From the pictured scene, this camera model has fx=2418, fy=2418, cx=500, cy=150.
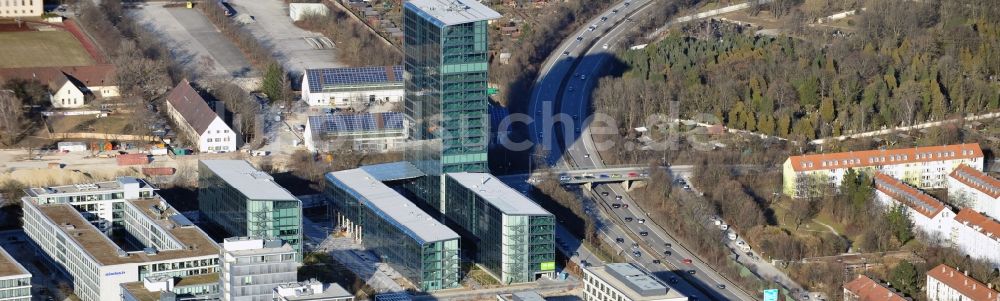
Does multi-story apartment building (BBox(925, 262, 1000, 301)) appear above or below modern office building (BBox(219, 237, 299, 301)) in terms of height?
below

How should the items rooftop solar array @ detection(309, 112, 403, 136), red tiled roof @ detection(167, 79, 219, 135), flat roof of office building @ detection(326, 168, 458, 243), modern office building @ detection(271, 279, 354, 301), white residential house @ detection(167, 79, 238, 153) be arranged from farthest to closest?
1. rooftop solar array @ detection(309, 112, 403, 136)
2. red tiled roof @ detection(167, 79, 219, 135)
3. white residential house @ detection(167, 79, 238, 153)
4. flat roof of office building @ detection(326, 168, 458, 243)
5. modern office building @ detection(271, 279, 354, 301)

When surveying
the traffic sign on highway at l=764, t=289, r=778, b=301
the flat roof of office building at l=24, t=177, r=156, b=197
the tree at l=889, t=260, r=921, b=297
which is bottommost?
the traffic sign on highway at l=764, t=289, r=778, b=301

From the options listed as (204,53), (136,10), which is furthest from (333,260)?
(136,10)

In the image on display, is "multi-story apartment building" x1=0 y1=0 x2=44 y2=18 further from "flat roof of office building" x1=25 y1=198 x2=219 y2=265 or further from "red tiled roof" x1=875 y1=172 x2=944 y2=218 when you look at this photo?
"red tiled roof" x1=875 y1=172 x2=944 y2=218

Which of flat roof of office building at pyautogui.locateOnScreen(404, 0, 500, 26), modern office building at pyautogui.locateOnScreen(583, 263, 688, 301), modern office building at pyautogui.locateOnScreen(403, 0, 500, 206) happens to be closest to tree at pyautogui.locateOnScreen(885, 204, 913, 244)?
modern office building at pyautogui.locateOnScreen(583, 263, 688, 301)

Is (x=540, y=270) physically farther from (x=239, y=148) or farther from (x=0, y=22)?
(x=0, y=22)

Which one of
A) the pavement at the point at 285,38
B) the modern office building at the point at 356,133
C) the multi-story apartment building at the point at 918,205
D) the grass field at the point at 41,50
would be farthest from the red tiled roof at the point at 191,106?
the multi-story apartment building at the point at 918,205
